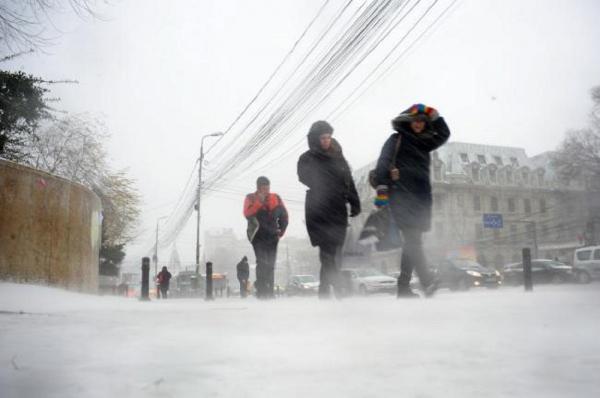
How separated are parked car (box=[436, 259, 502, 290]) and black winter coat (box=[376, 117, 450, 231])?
10.9 m

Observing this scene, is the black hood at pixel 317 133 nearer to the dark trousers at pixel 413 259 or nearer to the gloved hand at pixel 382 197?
the gloved hand at pixel 382 197

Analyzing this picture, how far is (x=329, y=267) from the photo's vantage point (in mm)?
4164

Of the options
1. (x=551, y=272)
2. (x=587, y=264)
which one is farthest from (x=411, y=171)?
(x=587, y=264)

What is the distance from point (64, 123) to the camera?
230 inches

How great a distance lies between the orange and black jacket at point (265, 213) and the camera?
18.7 feet

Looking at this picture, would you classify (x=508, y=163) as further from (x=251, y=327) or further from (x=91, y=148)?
(x=251, y=327)

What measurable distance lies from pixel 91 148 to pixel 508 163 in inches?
423

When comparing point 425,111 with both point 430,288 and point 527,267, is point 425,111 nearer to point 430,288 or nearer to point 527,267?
point 430,288

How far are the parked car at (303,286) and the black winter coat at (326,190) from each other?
54.0 feet

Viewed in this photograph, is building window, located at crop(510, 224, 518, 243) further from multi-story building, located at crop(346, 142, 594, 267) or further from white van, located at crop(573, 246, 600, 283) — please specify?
white van, located at crop(573, 246, 600, 283)

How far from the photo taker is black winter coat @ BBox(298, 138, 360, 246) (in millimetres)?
4031

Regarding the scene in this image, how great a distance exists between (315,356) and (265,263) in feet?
14.6

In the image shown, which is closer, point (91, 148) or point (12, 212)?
point (12, 212)

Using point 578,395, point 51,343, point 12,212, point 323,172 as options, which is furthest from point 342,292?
point 12,212
